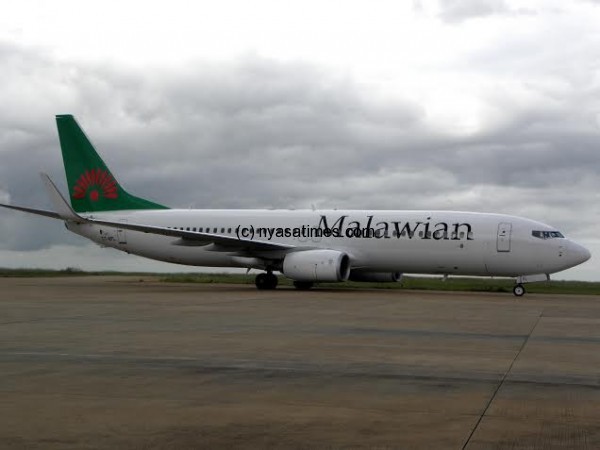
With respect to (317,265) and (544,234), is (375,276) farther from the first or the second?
(544,234)

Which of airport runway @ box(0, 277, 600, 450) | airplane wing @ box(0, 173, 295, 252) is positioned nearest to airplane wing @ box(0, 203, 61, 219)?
airplane wing @ box(0, 173, 295, 252)

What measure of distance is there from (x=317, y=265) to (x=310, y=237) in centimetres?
280

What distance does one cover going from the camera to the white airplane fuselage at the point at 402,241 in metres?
28.2

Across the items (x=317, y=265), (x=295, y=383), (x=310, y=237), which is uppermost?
(x=310, y=237)

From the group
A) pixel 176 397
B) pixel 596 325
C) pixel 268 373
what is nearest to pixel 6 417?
pixel 176 397

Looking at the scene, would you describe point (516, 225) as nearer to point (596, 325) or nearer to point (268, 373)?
point (596, 325)

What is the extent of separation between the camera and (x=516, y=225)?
28516 mm

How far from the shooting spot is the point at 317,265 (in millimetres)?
28828

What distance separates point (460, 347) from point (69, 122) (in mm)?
28269

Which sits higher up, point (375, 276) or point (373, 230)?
point (373, 230)

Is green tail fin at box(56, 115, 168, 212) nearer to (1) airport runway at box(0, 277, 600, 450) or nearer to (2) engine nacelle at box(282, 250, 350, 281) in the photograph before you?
(2) engine nacelle at box(282, 250, 350, 281)

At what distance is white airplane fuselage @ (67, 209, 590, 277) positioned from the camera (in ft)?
92.6

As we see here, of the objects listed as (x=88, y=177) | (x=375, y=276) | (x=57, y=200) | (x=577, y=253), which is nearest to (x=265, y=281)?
(x=375, y=276)

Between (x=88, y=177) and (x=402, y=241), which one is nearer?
(x=402, y=241)
